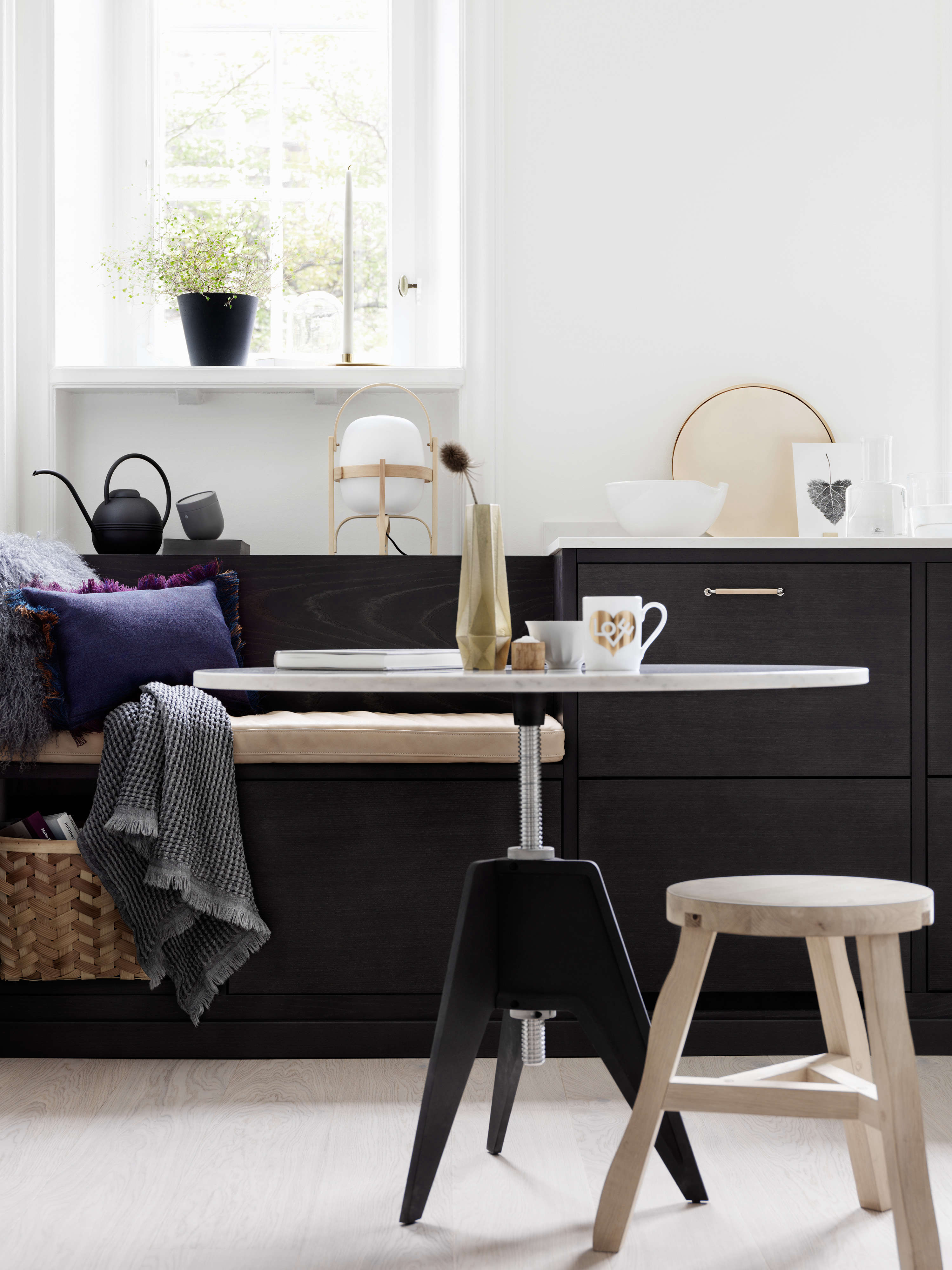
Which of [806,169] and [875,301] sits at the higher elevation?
[806,169]

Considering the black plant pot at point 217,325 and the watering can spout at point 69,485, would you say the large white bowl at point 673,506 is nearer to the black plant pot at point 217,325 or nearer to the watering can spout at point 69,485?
the black plant pot at point 217,325

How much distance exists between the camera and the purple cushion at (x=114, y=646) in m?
2.00

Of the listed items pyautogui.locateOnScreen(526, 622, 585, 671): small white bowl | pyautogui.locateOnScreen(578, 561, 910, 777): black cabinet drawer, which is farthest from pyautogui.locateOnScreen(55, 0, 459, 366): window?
pyautogui.locateOnScreen(526, 622, 585, 671): small white bowl

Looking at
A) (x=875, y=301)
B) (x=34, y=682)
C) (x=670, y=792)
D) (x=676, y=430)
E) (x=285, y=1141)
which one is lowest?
(x=285, y=1141)

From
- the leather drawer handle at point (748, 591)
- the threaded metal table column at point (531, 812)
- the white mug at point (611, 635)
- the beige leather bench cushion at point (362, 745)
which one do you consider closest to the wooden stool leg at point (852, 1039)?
the threaded metal table column at point (531, 812)

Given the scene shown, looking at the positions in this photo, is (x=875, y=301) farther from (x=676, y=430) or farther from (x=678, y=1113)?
(x=678, y=1113)

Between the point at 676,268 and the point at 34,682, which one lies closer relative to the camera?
the point at 34,682

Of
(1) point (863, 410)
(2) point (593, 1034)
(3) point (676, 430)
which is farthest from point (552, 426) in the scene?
(2) point (593, 1034)

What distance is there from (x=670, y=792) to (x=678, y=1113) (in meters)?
0.70

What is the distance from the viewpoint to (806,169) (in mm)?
2666

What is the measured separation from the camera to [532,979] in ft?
4.74

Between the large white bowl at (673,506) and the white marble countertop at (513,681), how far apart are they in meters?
1.06

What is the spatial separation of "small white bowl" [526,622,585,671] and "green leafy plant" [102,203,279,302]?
5.38ft

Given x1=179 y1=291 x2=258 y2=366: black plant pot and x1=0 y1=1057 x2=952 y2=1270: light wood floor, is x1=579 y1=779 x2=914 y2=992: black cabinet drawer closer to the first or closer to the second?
x1=0 y1=1057 x2=952 y2=1270: light wood floor
